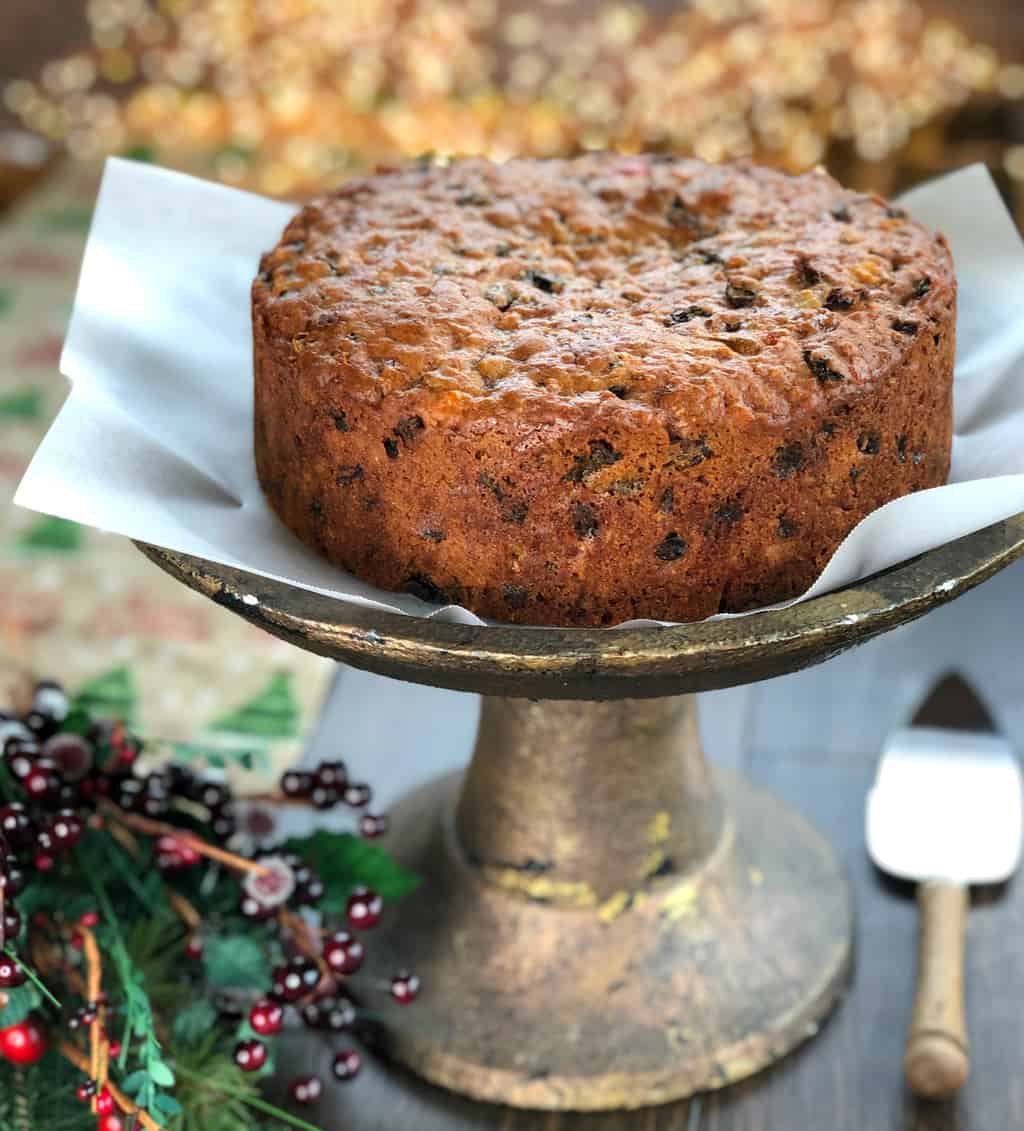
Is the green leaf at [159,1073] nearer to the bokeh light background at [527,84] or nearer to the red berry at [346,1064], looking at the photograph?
the red berry at [346,1064]

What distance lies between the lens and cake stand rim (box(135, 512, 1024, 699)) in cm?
73

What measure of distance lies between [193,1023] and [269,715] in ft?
1.92

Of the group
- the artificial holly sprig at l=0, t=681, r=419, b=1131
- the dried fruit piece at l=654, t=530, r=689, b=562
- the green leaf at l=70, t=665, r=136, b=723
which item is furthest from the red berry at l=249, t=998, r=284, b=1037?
the green leaf at l=70, t=665, r=136, b=723

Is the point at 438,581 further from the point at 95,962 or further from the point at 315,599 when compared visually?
the point at 95,962

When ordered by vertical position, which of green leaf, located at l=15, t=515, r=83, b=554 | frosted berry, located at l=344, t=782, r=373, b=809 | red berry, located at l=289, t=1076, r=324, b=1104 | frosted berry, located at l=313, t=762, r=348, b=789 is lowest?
green leaf, located at l=15, t=515, r=83, b=554

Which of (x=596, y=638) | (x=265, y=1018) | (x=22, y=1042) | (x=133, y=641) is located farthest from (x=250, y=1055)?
(x=133, y=641)

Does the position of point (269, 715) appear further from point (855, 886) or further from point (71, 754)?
point (855, 886)

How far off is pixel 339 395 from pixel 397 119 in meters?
2.56

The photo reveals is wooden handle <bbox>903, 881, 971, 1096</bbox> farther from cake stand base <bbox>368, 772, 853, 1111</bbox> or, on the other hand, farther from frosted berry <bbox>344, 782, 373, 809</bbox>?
frosted berry <bbox>344, 782, 373, 809</bbox>

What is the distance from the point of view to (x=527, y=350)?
82cm

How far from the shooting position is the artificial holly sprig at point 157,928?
88cm

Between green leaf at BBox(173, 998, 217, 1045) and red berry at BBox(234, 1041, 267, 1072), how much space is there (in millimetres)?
61

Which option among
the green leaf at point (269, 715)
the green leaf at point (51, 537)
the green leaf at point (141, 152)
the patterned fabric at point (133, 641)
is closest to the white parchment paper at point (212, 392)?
the patterned fabric at point (133, 641)

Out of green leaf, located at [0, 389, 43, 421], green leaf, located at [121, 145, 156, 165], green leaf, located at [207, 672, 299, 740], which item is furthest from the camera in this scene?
green leaf, located at [121, 145, 156, 165]
